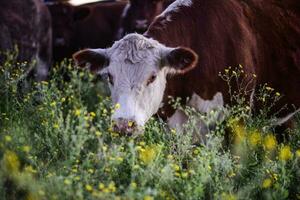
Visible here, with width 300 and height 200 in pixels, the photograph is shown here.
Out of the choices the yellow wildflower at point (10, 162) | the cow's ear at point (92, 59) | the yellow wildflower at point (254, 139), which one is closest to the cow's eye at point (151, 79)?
the cow's ear at point (92, 59)

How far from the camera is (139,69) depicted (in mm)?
5570

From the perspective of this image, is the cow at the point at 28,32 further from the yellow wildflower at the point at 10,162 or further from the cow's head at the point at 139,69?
the yellow wildflower at the point at 10,162

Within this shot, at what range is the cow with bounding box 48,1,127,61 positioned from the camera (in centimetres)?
1186

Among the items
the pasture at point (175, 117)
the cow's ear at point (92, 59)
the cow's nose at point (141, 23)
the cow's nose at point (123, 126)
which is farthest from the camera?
the cow's nose at point (141, 23)

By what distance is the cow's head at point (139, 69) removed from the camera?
544cm

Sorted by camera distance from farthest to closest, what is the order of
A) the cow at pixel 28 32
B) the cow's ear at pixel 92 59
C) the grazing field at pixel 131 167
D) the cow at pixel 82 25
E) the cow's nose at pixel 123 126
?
the cow at pixel 82 25 < the cow at pixel 28 32 < the cow's ear at pixel 92 59 < the cow's nose at pixel 123 126 < the grazing field at pixel 131 167

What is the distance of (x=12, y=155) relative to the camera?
13.3 ft

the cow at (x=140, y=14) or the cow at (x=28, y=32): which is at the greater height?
the cow at (x=28, y=32)

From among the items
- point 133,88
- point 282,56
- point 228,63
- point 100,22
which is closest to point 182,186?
point 133,88

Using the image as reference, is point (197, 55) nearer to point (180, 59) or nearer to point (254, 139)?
point (180, 59)

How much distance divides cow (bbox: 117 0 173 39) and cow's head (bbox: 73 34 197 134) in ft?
17.1

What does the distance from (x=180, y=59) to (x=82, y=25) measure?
7.54 meters

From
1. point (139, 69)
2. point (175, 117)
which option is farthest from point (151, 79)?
point (175, 117)

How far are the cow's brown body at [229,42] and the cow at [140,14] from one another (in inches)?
175
